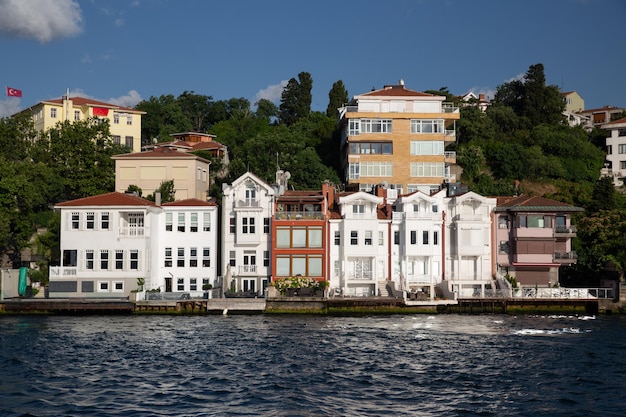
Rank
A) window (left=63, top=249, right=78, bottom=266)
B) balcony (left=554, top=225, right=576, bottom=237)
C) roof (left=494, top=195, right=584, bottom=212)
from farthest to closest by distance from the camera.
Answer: roof (left=494, top=195, right=584, bottom=212) < balcony (left=554, top=225, right=576, bottom=237) < window (left=63, top=249, right=78, bottom=266)

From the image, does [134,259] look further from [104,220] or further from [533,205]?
[533,205]

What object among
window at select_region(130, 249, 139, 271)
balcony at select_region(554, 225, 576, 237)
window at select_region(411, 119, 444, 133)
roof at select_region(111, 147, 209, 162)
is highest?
window at select_region(411, 119, 444, 133)

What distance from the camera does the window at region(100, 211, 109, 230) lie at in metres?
64.3

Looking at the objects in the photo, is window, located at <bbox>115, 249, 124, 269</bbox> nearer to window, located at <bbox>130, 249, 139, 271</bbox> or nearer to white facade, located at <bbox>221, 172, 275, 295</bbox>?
window, located at <bbox>130, 249, 139, 271</bbox>

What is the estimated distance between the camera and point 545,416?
29.0 metres

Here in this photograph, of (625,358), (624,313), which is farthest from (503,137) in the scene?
(625,358)

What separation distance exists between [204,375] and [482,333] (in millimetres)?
19900

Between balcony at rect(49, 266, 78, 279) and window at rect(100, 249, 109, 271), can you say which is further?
window at rect(100, 249, 109, 271)

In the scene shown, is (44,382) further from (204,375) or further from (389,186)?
(389,186)

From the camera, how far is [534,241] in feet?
217

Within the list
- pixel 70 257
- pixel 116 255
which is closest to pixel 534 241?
pixel 116 255

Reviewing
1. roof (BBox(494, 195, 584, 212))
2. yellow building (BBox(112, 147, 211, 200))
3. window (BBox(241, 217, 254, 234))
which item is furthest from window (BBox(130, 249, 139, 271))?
roof (BBox(494, 195, 584, 212))

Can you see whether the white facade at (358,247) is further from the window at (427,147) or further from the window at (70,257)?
the window at (70,257)

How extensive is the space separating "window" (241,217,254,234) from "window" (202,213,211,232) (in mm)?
3005
